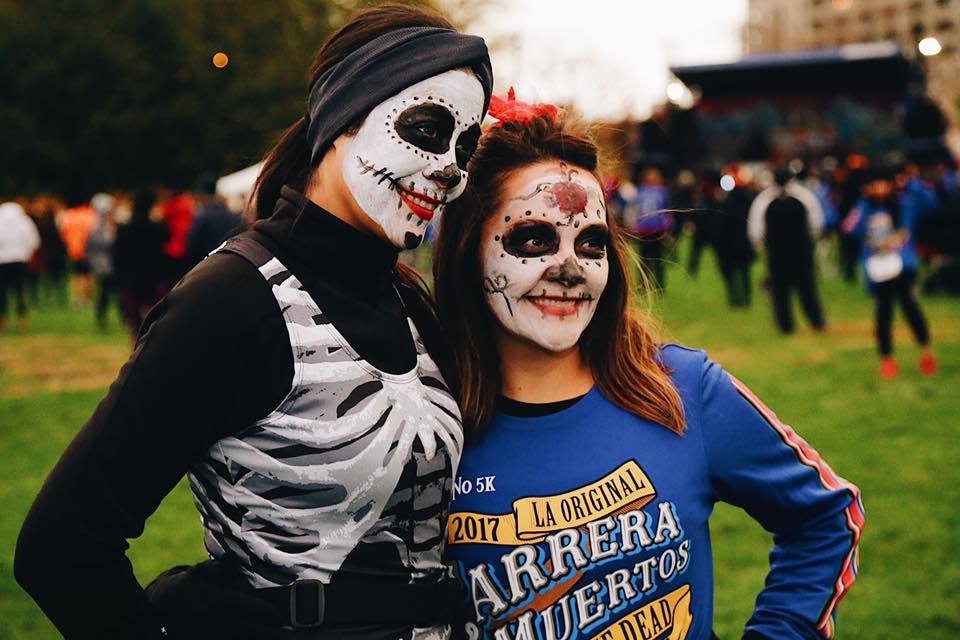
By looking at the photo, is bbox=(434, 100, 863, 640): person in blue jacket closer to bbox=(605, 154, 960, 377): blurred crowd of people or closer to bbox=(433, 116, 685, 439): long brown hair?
bbox=(433, 116, 685, 439): long brown hair

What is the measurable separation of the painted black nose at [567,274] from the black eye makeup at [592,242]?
0.13ft

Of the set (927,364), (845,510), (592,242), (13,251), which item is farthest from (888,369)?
(13,251)

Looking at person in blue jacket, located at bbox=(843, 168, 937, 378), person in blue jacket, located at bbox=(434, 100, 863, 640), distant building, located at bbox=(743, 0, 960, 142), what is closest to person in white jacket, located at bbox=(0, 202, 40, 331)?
person in blue jacket, located at bbox=(843, 168, 937, 378)

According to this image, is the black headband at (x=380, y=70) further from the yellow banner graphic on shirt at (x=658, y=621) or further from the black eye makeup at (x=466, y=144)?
the yellow banner graphic on shirt at (x=658, y=621)

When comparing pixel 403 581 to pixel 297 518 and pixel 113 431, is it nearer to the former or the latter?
pixel 297 518

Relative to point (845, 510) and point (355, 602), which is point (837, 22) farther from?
point (355, 602)

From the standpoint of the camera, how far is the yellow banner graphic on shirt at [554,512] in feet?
6.55

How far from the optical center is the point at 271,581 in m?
1.72

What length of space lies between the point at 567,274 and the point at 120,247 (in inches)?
436

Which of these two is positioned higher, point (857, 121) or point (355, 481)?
point (857, 121)

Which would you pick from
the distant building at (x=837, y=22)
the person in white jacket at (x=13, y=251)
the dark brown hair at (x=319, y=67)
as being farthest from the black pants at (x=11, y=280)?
the distant building at (x=837, y=22)

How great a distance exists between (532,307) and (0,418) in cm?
777

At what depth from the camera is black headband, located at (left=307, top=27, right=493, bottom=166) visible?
1.89 m

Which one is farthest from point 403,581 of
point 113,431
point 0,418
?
point 0,418
